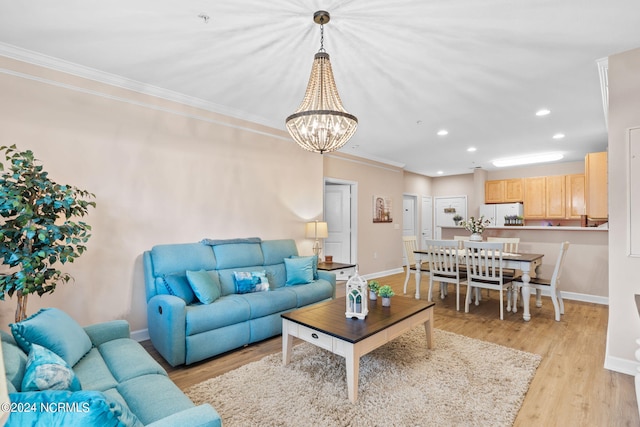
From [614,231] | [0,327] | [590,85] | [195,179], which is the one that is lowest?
[0,327]

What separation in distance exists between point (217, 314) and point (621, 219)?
3.58 meters

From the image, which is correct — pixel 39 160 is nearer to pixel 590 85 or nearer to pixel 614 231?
pixel 614 231

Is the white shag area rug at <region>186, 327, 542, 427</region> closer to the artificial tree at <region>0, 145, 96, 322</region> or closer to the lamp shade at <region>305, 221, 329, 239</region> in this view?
the artificial tree at <region>0, 145, 96, 322</region>

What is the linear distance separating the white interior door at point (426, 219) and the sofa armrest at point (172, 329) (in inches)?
286

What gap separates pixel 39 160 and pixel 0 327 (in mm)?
1435

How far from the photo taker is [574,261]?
4953 millimetres

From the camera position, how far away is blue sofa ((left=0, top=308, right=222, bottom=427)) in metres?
0.95

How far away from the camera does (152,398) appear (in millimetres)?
1529

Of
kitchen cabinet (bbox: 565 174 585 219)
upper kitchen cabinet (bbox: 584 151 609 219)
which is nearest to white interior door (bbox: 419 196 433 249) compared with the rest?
kitchen cabinet (bbox: 565 174 585 219)

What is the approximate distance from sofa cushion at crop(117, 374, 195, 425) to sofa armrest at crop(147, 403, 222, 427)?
291mm

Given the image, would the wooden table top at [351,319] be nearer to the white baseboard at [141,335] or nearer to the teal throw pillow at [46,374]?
the teal throw pillow at [46,374]

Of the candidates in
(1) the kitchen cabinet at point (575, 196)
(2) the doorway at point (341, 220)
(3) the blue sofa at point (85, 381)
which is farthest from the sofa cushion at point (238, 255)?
(1) the kitchen cabinet at point (575, 196)

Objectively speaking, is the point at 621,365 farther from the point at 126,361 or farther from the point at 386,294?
the point at 126,361

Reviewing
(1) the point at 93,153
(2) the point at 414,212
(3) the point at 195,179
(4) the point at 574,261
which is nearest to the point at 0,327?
(1) the point at 93,153
